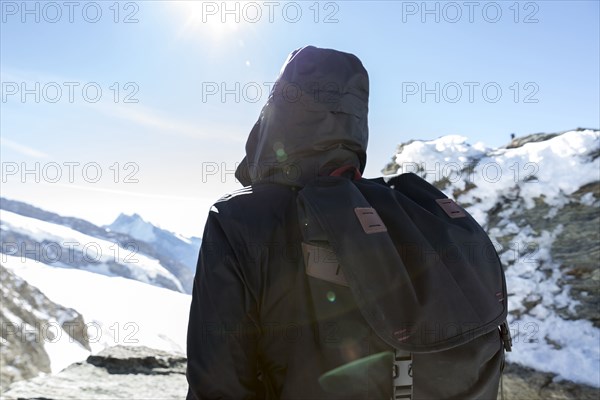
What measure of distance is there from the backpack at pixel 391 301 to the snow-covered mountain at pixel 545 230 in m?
5.46

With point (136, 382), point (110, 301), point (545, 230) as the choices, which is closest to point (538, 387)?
point (545, 230)

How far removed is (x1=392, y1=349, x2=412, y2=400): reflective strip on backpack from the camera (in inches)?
61.2

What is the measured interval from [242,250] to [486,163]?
30.5 feet

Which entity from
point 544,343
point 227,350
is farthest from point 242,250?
point 544,343

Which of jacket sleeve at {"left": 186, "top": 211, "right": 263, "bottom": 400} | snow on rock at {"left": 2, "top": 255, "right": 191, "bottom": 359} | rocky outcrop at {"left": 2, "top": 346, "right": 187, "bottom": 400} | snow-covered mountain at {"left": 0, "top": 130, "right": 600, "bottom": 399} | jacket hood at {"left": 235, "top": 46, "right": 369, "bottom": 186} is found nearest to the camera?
jacket sleeve at {"left": 186, "top": 211, "right": 263, "bottom": 400}

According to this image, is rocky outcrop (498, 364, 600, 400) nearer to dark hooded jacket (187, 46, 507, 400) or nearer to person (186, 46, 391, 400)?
dark hooded jacket (187, 46, 507, 400)

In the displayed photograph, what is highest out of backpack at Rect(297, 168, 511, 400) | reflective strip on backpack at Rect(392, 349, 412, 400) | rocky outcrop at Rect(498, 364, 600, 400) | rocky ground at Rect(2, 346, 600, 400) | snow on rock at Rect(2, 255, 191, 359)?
backpack at Rect(297, 168, 511, 400)

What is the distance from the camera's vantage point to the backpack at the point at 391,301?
→ 4.88 ft

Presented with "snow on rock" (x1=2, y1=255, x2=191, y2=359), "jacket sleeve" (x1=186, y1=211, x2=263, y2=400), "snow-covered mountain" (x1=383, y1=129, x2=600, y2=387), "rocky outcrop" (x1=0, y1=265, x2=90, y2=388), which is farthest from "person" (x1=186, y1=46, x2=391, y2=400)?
"snow on rock" (x1=2, y1=255, x2=191, y2=359)

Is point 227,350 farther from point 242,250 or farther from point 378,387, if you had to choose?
point 378,387

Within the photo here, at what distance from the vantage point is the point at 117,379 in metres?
4.80

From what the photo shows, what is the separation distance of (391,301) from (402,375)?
0.29 m

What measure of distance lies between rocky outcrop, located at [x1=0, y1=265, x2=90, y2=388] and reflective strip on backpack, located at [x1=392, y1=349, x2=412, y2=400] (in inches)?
1687

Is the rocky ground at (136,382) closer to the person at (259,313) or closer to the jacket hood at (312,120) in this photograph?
the person at (259,313)
